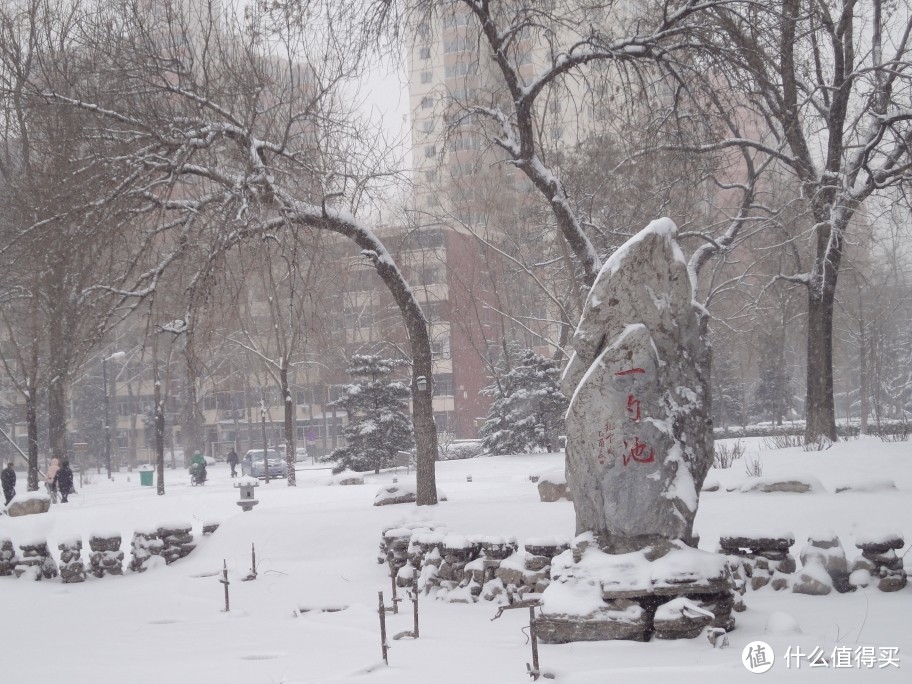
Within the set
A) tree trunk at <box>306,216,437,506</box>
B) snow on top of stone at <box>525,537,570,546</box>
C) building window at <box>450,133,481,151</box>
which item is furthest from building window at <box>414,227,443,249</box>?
snow on top of stone at <box>525,537,570,546</box>

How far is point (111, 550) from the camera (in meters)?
13.9

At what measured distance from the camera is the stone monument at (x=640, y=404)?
24.1 ft

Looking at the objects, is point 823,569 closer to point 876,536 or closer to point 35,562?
point 876,536

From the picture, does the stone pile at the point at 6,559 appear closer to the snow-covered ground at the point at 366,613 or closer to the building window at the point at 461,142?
the snow-covered ground at the point at 366,613

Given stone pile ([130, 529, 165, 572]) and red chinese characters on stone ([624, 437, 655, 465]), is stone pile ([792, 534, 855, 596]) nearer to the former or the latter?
red chinese characters on stone ([624, 437, 655, 465])

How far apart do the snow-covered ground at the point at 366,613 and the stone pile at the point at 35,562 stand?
0.84 ft

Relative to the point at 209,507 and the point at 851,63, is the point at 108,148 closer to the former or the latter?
the point at 209,507

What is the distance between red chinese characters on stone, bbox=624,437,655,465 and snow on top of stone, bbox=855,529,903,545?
105 inches

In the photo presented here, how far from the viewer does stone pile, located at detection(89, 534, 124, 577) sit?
13.9 metres

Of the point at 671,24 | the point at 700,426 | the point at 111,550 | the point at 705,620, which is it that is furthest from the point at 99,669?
the point at 671,24

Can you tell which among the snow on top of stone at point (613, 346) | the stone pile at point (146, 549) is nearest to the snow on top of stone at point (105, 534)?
the stone pile at point (146, 549)

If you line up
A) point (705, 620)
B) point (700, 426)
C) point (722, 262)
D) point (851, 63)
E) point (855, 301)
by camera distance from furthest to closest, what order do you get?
point (855, 301), point (722, 262), point (851, 63), point (700, 426), point (705, 620)

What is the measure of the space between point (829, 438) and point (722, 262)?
443cm

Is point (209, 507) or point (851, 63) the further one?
point (209, 507)
